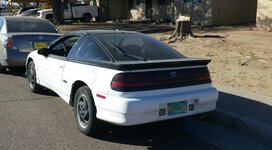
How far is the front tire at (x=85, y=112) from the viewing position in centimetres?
543

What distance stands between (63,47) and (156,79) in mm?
2789

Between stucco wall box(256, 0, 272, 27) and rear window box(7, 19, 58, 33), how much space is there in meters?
11.8

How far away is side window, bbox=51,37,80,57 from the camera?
718cm

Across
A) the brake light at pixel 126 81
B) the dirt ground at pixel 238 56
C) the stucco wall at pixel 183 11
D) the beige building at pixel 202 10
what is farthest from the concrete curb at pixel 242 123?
the stucco wall at pixel 183 11

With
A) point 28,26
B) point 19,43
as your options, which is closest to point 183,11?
point 28,26

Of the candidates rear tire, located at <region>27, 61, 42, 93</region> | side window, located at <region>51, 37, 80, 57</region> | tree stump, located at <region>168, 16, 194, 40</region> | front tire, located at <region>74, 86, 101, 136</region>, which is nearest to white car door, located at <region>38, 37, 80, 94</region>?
side window, located at <region>51, 37, 80, 57</region>

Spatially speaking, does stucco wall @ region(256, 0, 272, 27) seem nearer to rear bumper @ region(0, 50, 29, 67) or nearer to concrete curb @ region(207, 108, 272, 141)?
rear bumper @ region(0, 50, 29, 67)

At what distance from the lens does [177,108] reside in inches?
206

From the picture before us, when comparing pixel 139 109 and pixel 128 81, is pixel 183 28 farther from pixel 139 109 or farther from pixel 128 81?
pixel 139 109

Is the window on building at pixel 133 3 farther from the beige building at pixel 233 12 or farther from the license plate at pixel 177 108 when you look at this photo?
the license plate at pixel 177 108

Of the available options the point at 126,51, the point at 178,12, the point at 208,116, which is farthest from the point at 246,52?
the point at 178,12

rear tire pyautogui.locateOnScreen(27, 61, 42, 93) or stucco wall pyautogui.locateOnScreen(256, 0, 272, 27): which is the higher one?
stucco wall pyautogui.locateOnScreen(256, 0, 272, 27)

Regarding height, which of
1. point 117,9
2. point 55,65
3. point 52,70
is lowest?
point 52,70

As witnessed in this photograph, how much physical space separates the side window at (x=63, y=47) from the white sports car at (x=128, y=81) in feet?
2.08
